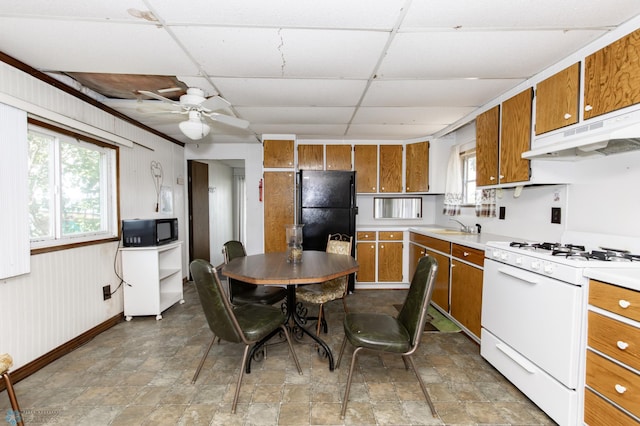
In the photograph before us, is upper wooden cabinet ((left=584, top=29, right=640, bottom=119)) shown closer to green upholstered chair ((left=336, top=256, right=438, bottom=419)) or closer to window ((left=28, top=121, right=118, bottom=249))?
green upholstered chair ((left=336, top=256, right=438, bottom=419))

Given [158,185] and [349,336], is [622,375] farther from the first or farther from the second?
[158,185]

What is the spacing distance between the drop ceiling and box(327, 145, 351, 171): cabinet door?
1.53 meters

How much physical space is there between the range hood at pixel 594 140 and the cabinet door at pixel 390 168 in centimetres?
219

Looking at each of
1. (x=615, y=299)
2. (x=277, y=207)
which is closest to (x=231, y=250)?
(x=277, y=207)

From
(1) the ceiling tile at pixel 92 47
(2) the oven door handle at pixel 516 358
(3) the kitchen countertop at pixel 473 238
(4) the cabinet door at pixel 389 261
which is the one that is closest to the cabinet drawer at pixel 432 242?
(3) the kitchen countertop at pixel 473 238

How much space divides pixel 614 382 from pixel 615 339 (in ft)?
0.68

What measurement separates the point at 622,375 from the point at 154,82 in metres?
3.59

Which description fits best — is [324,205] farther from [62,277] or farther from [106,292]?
[62,277]

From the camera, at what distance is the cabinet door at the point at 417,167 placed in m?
4.15

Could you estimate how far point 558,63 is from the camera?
1.96 meters

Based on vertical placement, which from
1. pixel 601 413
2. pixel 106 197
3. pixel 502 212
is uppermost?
pixel 106 197

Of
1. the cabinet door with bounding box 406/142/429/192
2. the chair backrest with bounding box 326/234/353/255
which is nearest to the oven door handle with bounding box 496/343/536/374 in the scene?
the chair backrest with bounding box 326/234/353/255

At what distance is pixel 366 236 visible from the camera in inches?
162

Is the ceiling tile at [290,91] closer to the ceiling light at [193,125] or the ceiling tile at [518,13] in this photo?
the ceiling light at [193,125]
